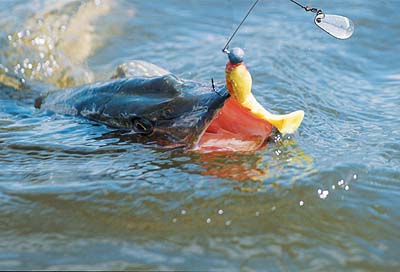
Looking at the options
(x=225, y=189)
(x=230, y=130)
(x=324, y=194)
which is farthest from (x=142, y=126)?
(x=324, y=194)

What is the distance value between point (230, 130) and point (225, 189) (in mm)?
412

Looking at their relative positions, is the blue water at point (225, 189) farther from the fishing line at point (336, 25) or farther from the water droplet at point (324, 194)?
the fishing line at point (336, 25)

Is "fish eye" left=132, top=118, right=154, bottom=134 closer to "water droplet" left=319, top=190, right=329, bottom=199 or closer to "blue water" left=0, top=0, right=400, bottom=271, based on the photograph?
"blue water" left=0, top=0, right=400, bottom=271

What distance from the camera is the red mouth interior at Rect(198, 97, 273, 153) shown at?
311 centimetres

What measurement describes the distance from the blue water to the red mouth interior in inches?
2.3

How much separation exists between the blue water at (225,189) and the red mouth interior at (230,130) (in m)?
0.06

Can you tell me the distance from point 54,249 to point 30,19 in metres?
4.52

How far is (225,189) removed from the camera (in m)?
2.81

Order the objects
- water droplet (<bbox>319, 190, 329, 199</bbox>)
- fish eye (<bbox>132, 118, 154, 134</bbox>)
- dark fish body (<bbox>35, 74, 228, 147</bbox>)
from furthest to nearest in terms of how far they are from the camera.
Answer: fish eye (<bbox>132, 118, 154, 134</bbox>) → dark fish body (<bbox>35, 74, 228, 147</bbox>) → water droplet (<bbox>319, 190, 329, 199</bbox>)

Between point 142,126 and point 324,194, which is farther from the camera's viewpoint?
point 142,126

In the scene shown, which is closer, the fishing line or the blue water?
the blue water

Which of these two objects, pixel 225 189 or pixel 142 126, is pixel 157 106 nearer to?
pixel 142 126

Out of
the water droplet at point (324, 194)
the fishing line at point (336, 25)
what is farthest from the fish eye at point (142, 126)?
the water droplet at point (324, 194)

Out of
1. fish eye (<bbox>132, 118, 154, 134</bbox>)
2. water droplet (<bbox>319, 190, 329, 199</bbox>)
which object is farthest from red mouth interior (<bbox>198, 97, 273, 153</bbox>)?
water droplet (<bbox>319, 190, 329, 199</bbox>)
